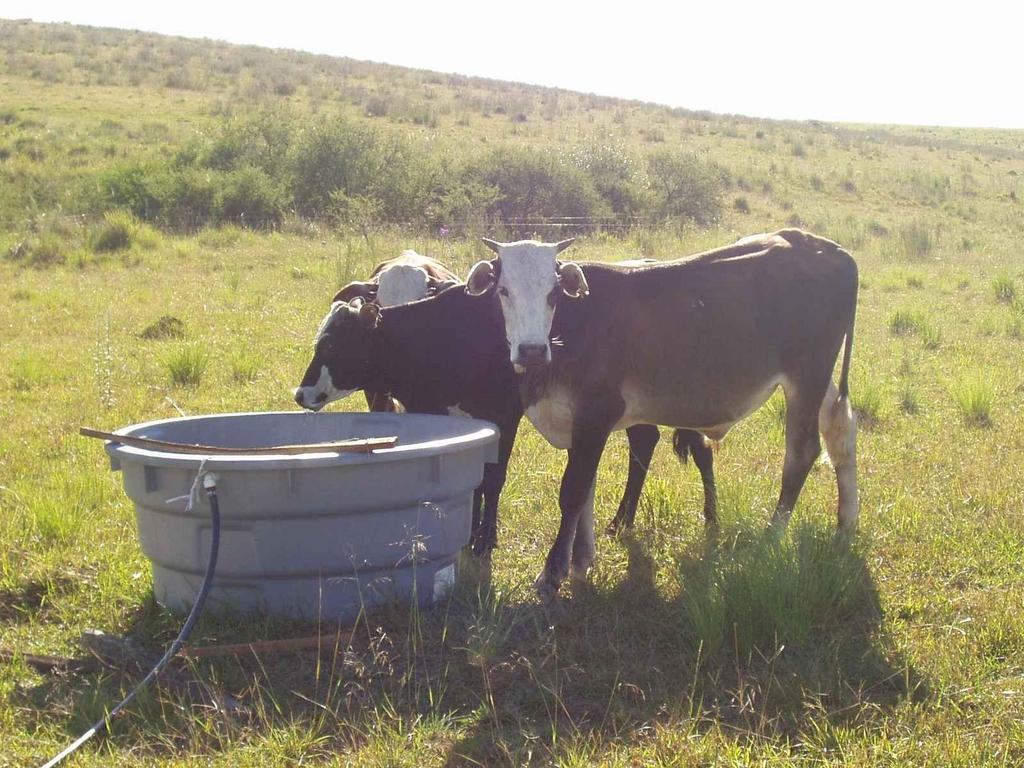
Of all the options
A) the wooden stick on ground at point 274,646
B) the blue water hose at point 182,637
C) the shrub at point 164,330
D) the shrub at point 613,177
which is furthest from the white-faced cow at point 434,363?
the shrub at point 613,177

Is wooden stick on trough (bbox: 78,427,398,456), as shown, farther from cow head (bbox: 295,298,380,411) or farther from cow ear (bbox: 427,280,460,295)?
cow ear (bbox: 427,280,460,295)

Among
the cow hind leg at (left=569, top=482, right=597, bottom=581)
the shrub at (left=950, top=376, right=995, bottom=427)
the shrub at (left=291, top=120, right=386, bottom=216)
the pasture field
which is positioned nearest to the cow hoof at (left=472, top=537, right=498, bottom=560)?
the pasture field

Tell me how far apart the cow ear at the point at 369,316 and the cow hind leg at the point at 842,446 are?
8.09ft

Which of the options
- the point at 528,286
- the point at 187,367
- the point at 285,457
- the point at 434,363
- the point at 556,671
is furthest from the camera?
the point at 187,367

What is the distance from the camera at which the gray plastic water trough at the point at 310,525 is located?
4328 mm

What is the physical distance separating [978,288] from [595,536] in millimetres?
11927

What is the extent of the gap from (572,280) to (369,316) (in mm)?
1412

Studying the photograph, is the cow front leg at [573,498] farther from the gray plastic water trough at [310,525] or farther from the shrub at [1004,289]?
the shrub at [1004,289]

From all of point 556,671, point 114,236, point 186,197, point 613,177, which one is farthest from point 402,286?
point 613,177

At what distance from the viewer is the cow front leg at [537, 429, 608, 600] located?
515cm

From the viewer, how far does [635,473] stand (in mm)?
6164

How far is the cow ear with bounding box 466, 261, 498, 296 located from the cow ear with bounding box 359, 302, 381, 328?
0.90m

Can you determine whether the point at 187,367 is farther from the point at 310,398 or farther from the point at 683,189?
the point at 683,189

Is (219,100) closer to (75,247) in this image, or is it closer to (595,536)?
(75,247)
